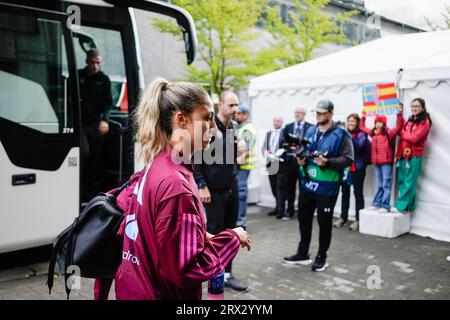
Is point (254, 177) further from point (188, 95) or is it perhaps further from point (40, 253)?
point (188, 95)

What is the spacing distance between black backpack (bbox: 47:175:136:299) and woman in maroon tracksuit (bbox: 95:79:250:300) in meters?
0.13

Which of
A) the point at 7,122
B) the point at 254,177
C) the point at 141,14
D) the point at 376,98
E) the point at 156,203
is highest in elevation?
the point at 141,14

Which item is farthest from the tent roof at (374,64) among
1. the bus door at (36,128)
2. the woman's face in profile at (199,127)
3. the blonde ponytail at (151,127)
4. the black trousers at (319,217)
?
the blonde ponytail at (151,127)

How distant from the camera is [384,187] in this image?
7.29 meters

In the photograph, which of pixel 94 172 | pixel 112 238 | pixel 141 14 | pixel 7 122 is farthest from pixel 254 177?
pixel 141 14

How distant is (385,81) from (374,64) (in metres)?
0.70

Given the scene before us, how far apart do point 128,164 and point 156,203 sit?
4.34 metres

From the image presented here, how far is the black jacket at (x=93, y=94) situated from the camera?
5.95 m

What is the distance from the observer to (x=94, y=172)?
6277mm

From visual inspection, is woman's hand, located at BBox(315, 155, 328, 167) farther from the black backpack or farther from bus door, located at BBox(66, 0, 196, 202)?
the black backpack

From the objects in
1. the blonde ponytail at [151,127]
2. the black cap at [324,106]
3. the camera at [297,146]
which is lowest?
the camera at [297,146]

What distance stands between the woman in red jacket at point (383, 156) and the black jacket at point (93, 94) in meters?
4.34

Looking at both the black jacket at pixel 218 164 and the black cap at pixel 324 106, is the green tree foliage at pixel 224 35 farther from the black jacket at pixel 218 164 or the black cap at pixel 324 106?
the black jacket at pixel 218 164
